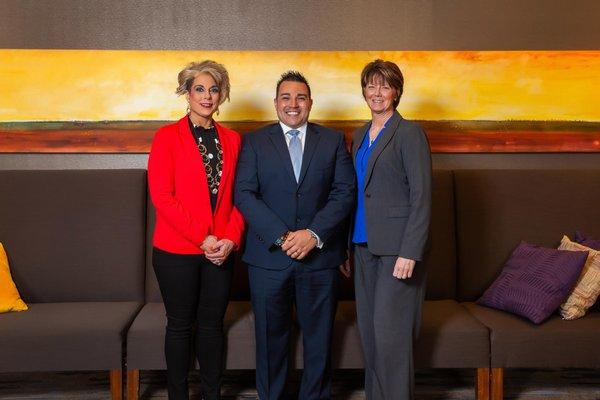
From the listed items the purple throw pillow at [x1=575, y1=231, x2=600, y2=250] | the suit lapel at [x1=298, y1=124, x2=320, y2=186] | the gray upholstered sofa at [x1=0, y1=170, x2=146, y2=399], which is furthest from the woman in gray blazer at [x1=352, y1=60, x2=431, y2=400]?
the gray upholstered sofa at [x1=0, y1=170, x2=146, y2=399]

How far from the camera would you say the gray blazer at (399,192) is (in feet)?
7.43

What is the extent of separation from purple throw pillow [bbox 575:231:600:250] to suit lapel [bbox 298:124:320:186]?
153 cm

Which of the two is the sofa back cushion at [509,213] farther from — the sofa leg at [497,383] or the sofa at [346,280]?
the sofa leg at [497,383]

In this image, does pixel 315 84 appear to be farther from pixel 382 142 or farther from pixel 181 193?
pixel 181 193

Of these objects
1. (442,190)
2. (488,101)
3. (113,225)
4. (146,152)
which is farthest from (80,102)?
(488,101)

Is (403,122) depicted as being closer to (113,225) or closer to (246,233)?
(246,233)

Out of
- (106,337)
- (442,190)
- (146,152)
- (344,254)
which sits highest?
(146,152)

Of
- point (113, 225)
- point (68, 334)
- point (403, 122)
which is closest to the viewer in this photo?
point (403, 122)

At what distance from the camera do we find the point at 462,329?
265 centimetres

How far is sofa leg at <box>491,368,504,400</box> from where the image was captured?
2662 mm

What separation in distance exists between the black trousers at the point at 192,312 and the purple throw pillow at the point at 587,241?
71.0 inches

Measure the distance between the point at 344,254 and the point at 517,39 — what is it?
1701 millimetres

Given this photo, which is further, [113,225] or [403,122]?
[113,225]

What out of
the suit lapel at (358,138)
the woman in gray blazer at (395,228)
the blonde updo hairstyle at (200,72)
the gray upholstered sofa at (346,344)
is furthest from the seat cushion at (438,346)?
the blonde updo hairstyle at (200,72)
